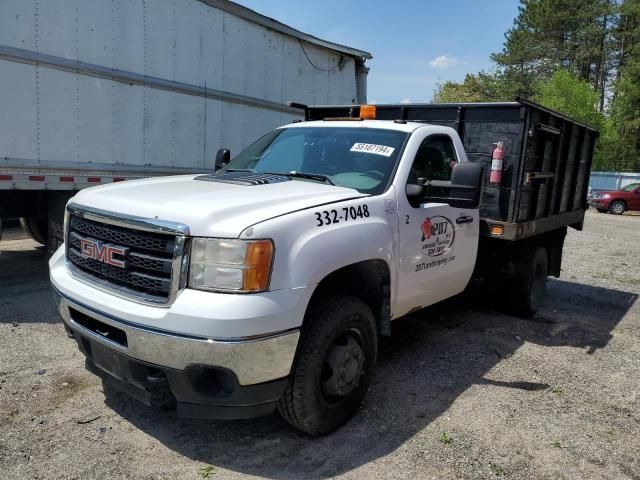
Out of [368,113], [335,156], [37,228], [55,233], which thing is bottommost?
[37,228]

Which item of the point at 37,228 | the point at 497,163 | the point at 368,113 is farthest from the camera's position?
the point at 37,228

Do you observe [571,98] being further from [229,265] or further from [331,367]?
[229,265]

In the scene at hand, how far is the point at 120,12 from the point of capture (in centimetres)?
656

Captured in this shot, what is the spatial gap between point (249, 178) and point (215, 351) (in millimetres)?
1516

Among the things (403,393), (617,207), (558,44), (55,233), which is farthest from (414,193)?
(558,44)

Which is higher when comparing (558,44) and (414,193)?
(558,44)

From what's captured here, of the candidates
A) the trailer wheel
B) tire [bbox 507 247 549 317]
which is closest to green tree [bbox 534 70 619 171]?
tire [bbox 507 247 549 317]

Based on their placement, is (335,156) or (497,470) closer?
(497,470)

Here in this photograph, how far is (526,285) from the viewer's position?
6.07m

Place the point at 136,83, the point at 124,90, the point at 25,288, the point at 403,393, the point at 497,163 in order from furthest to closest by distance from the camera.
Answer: the point at 136,83
the point at 124,90
the point at 25,288
the point at 497,163
the point at 403,393

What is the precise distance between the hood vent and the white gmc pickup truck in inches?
0.6

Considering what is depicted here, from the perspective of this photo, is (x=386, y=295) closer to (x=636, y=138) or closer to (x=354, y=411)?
(x=354, y=411)

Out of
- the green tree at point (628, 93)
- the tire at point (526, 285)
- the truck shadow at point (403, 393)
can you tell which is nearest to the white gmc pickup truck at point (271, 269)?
the truck shadow at point (403, 393)

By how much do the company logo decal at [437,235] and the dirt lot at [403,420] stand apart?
1039mm
